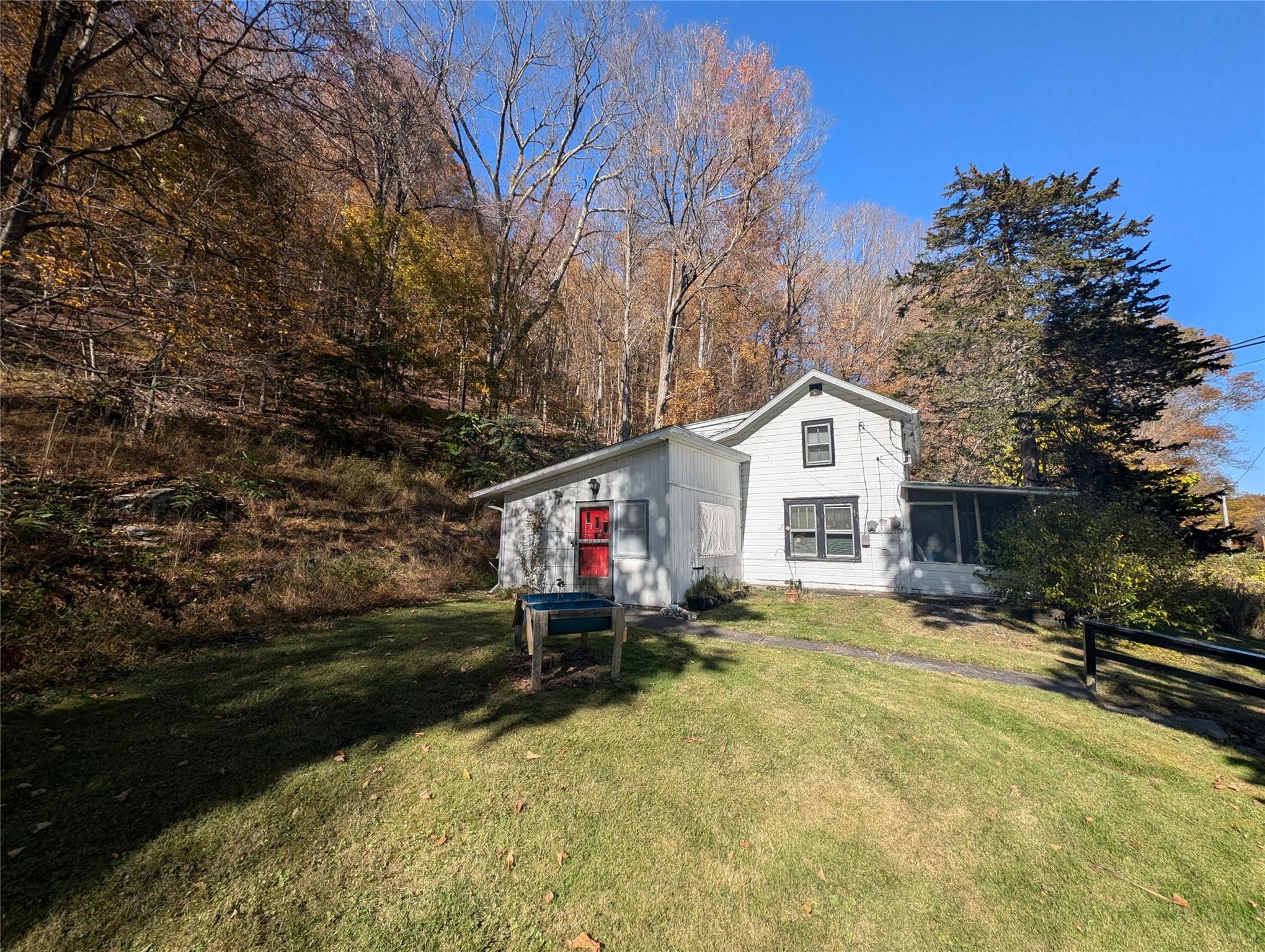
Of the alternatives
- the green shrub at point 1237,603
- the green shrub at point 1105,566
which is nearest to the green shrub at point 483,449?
the green shrub at point 1105,566

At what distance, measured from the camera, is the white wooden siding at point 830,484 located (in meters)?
12.0

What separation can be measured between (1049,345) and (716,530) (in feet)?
37.0

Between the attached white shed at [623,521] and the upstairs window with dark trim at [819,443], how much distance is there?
2.85 metres

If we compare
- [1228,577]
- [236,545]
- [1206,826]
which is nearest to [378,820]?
[1206,826]

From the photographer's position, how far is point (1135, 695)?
5.70m

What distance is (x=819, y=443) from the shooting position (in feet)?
42.3

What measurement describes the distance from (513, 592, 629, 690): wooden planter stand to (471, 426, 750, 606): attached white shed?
3996 millimetres

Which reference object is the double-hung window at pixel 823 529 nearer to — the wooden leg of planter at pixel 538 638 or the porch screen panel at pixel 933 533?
the porch screen panel at pixel 933 533

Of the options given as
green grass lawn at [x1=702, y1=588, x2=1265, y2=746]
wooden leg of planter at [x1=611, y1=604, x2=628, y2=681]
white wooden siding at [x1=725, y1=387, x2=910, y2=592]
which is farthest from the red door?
white wooden siding at [x1=725, y1=387, x2=910, y2=592]

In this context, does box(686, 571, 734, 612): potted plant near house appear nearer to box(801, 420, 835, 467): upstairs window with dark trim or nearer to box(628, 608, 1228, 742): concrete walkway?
box(628, 608, 1228, 742): concrete walkway

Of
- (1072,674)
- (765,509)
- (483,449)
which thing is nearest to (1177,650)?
(1072,674)

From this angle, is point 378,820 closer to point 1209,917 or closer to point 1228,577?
point 1209,917

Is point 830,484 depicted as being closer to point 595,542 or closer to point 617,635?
point 595,542

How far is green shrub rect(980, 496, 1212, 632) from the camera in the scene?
7141 mm
